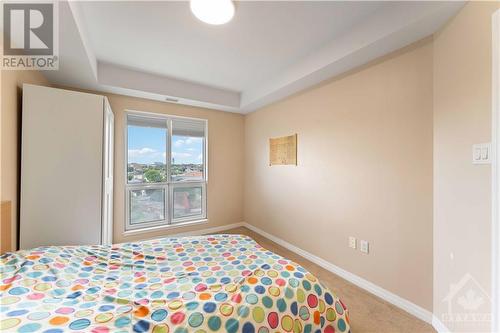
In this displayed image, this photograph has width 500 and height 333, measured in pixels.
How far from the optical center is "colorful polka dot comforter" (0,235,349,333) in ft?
3.15

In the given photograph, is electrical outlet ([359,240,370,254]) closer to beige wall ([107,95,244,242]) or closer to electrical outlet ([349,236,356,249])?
electrical outlet ([349,236,356,249])

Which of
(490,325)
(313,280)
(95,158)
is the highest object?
(95,158)

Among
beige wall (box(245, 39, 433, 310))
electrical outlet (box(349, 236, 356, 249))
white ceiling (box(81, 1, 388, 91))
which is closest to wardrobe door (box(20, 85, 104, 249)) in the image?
white ceiling (box(81, 1, 388, 91))

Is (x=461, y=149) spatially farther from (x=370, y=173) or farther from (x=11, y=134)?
(x=11, y=134)

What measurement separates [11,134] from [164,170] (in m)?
1.92

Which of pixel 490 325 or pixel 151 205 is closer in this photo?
pixel 490 325

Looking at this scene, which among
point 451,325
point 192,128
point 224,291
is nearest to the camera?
point 224,291

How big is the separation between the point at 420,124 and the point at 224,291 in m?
2.01

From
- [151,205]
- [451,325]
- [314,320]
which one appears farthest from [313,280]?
[151,205]

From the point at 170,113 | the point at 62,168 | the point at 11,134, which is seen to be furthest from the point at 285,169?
the point at 11,134

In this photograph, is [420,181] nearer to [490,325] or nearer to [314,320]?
[490,325]

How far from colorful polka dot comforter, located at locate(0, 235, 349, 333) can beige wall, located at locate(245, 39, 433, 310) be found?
987 mm

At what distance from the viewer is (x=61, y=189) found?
1941 millimetres

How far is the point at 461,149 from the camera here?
1.42m
